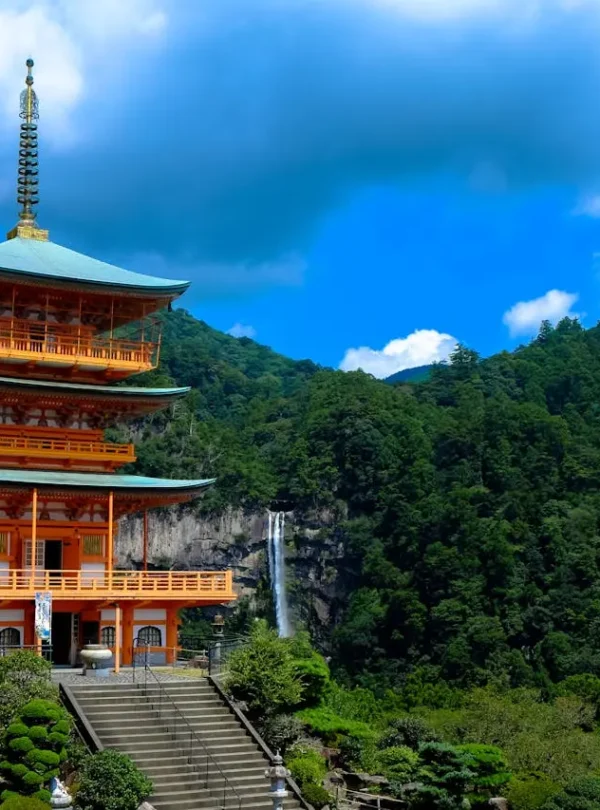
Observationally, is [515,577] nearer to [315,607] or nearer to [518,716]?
[315,607]

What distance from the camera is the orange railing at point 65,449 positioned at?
1328 inches

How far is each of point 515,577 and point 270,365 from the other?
5773cm

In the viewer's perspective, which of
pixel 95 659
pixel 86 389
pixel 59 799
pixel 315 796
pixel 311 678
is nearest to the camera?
pixel 59 799

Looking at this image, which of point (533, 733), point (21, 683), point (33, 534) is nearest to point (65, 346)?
point (33, 534)

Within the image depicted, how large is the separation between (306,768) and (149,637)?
7.93 meters

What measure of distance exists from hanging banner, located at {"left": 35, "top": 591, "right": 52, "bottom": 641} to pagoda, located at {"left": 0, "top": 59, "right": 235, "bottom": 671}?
622 millimetres

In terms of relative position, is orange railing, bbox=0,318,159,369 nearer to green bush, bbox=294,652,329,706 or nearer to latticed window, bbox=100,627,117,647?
latticed window, bbox=100,627,117,647

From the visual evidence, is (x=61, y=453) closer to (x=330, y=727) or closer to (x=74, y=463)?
(x=74, y=463)

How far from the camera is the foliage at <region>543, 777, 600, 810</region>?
26406mm

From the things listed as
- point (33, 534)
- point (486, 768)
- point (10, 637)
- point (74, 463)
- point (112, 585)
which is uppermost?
point (74, 463)

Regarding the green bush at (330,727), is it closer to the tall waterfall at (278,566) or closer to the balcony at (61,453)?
the balcony at (61,453)

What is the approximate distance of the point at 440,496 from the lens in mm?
85938

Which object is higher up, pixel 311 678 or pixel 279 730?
pixel 311 678

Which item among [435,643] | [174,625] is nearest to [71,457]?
[174,625]
